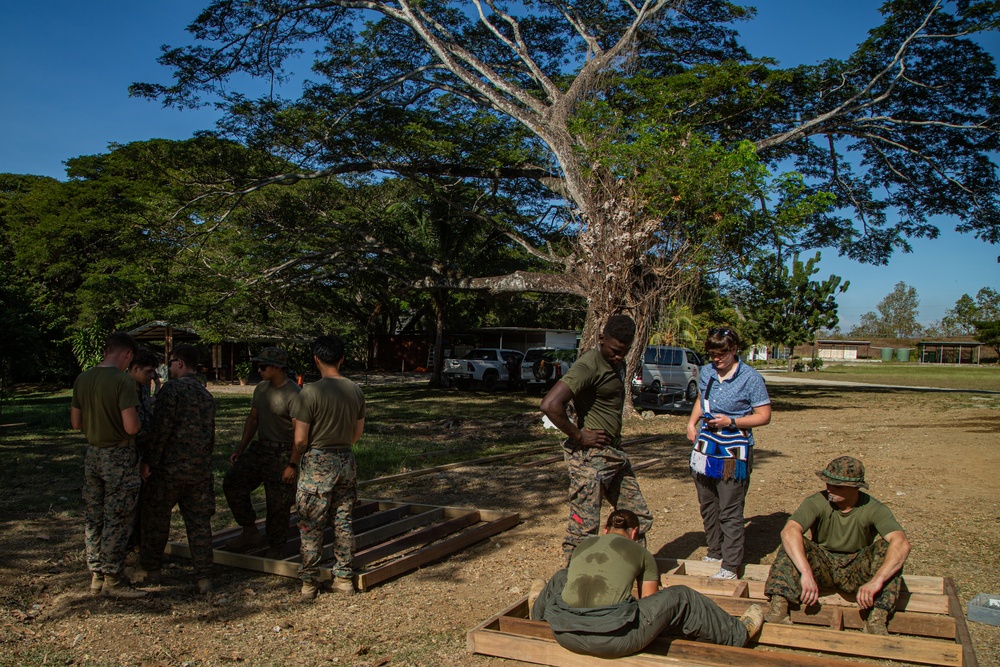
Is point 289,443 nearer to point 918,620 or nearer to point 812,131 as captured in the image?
point 918,620

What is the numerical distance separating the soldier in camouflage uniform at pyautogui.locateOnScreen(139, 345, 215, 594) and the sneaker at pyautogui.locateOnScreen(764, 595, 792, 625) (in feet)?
12.5

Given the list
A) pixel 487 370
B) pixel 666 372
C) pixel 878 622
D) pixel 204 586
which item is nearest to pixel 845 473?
pixel 878 622

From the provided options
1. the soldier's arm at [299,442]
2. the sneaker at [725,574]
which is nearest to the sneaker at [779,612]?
the sneaker at [725,574]

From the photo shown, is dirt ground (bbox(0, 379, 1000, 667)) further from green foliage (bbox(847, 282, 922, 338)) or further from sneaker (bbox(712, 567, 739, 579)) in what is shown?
green foliage (bbox(847, 282, 922, 338))

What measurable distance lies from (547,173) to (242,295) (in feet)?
29.8

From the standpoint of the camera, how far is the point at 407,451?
40.8 feet

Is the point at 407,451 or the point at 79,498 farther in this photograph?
the point at 407,451

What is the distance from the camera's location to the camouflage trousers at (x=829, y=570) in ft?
14.4

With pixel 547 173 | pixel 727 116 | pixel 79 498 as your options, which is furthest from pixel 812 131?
pixel 79 498

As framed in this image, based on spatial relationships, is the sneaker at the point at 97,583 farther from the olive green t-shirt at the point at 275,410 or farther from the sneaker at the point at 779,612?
the sneaker at the point at 779,612

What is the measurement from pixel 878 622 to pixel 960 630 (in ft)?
1.35

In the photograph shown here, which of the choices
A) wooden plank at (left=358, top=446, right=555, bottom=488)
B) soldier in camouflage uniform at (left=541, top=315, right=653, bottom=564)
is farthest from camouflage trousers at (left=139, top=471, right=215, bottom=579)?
wooden plank at (left=358, top=446, right=555, bottom=488)

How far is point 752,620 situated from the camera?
4246mm

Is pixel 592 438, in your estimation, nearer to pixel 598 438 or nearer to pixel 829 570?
pixel 598 438
